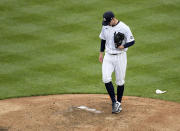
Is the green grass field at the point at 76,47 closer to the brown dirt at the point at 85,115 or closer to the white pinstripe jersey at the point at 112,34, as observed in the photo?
the brown dirt at the point at 85,115

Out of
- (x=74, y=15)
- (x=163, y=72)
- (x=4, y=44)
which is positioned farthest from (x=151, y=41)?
(x=4, y=44)

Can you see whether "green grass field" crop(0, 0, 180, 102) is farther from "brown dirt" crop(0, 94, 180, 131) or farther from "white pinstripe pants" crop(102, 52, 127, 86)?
"white pinstripe pants" crop(102, 52, 127, 86)

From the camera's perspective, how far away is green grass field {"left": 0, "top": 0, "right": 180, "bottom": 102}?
398 inches

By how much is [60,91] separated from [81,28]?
163 inches

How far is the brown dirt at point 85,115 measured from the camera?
286 inches

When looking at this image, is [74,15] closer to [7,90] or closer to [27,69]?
[27,69]

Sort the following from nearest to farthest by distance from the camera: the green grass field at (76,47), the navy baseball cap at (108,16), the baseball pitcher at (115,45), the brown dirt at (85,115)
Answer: the brown dirt at (85,115) → the navy baseball cap at (108,16) → the baseball pitcher at (115,45) → the green grass field at (76,47)

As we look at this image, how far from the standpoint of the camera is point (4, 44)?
1257 cm

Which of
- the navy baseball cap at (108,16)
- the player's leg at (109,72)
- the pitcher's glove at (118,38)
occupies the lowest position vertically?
the player's leg at (109,72)

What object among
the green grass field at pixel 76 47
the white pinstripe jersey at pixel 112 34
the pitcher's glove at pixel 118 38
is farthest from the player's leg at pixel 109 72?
the green grass field at pixel 76 47

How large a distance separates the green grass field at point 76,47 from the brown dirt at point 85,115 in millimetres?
792

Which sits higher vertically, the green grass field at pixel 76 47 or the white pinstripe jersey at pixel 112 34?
the white pinstripe jersey at pixel 112 34

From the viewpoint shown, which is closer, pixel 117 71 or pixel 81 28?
pixel 117 71

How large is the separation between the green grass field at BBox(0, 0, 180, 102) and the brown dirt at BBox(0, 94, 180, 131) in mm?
792
